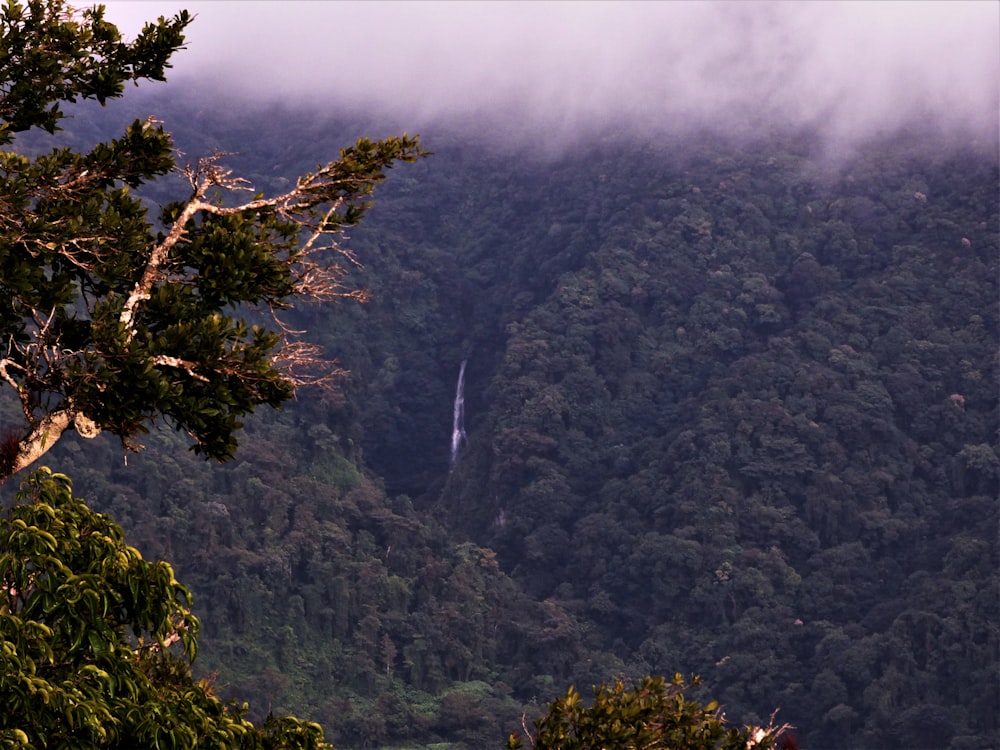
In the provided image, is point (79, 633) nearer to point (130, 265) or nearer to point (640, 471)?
point (130, 265)

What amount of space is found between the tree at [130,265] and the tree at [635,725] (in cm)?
305

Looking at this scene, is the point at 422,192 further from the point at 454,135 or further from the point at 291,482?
the point at 291,482

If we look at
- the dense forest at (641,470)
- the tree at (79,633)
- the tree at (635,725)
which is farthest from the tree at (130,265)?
the dense forest at (641,470)

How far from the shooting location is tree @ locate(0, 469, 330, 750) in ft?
26.8

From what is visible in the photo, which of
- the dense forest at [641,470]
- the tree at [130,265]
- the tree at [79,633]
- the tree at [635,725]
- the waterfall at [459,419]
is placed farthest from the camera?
the waterfall at [459,419]

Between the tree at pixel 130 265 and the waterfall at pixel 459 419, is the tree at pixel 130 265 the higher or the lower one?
the lower one

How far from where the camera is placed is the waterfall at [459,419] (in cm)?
9219

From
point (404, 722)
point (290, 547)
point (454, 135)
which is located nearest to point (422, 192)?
point (454, 135)

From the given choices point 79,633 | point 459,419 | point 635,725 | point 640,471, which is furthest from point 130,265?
point 459,419

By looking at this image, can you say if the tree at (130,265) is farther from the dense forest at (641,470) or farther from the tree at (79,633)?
the dense forest at (641,470)

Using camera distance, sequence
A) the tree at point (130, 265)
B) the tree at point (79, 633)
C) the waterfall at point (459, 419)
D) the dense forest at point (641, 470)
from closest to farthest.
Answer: the tree at point (79, 633) → the tree at point (130, 265) → the dense forest at point (641, 470) → the waterfall at point (459, 419)

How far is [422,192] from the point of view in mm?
110875

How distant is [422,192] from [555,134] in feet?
42.4

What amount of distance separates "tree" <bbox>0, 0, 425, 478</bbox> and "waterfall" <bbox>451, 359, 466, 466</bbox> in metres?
79.5
